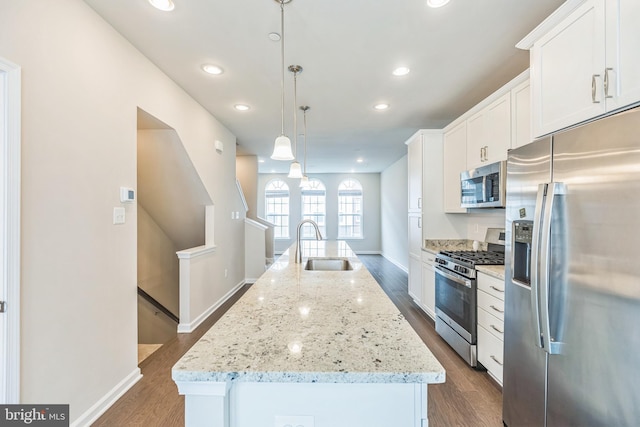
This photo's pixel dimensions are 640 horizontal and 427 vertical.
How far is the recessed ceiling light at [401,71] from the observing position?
101 inches

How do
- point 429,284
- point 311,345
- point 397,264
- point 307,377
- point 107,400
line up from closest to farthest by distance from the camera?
point 307,377 < point 311,345 < point 107,400 < point 429,284 < point 397,264

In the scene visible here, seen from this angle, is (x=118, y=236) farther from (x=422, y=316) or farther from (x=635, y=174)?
(x=422, y=316)

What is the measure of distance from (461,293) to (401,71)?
2134 millimetres

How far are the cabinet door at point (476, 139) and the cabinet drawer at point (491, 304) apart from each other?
4.37ft

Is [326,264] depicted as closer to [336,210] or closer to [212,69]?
[212,69]

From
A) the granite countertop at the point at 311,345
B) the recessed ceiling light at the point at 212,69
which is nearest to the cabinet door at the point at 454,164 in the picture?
the granite countertop at the point at 311,345

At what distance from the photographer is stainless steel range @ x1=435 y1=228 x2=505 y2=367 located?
8.29ft

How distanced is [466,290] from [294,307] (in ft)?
6.40

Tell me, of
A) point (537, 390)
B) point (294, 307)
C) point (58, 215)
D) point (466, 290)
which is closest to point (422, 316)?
point (466, 290)

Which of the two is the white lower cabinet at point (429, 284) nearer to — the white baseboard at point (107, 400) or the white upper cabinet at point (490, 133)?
the white upper cabinet at point (490, 133)

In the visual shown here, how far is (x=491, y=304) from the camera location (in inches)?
89.5

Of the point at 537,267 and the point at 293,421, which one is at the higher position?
the point at 537,267

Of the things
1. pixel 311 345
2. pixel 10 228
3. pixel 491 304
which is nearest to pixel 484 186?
pixel 491 304

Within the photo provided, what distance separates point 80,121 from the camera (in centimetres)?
178
